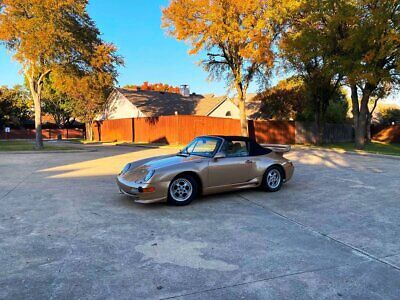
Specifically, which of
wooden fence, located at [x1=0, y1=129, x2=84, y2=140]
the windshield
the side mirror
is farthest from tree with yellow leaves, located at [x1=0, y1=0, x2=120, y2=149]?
wooden fence, located at [x1=0, y1=129, x2=84, y2=140]

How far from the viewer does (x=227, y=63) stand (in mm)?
27859

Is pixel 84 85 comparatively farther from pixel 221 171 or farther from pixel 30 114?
pixel 30 114

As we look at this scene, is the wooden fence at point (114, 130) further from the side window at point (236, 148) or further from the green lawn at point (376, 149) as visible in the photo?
the side window at point (236, 148)

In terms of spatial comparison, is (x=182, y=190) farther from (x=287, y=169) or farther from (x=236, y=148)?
(x=287, y=169)

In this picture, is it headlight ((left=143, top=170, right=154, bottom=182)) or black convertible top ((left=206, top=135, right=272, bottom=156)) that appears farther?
black convertible top ((left=206, top=135, right=272, bottom=156))

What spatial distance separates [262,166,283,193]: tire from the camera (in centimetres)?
796

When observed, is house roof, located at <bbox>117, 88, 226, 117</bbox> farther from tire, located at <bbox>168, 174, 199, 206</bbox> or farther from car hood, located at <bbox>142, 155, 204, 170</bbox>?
tire, located at <bbox>168, 174, 199, 206</bbox>

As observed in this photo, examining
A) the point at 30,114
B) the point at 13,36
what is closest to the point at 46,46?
the point at 13,36

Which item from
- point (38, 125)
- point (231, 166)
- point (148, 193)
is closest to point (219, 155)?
point (231, 166)

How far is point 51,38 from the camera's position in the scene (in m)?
20.2

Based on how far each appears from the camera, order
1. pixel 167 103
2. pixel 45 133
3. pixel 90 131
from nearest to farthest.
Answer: pixel 167 103 < pixel 90 131 < pixel 45 133

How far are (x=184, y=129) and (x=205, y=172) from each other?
75.8 feet

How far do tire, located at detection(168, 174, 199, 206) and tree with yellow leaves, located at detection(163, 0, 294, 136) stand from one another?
19059 mm

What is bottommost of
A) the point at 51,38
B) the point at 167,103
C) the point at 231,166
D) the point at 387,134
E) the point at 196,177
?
the point at 196,177
